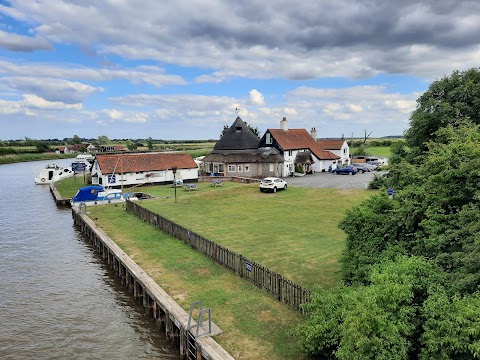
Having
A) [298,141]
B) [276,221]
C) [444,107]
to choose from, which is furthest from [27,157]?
[444,107]

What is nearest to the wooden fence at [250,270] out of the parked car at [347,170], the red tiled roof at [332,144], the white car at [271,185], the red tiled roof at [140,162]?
the white car at [271,185]

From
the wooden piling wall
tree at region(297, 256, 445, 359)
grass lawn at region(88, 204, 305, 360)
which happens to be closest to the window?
grass lawn at region(88, 204, 305, 360)

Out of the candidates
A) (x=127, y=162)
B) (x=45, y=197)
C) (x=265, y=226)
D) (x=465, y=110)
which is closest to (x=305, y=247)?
(x=265, y=226)

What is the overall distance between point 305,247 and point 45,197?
→ 36.5 metres

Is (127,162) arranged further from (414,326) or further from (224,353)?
(414,326)

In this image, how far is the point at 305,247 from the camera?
60.2 ft

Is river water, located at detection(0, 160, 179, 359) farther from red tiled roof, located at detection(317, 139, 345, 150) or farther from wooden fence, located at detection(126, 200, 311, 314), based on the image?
red tiled roof, located at detection(317, 139, 345, 150)

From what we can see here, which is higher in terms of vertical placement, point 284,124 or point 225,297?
point 284,124

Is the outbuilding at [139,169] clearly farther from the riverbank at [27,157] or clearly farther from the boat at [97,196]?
the riverbank at [27,157]

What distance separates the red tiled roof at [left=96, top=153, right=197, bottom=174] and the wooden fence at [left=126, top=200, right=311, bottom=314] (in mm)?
21853

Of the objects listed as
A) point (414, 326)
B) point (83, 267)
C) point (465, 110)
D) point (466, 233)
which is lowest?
point (83, 267)

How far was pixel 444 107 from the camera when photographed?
13.2 meters

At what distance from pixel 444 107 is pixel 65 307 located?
16627 mm

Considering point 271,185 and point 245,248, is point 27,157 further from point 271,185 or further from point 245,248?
point 245,248
